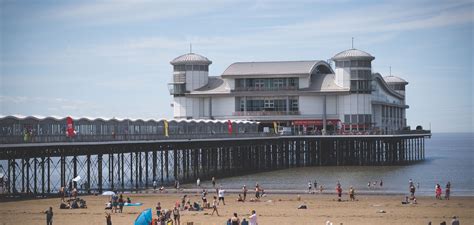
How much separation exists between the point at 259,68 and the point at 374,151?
16.8 m

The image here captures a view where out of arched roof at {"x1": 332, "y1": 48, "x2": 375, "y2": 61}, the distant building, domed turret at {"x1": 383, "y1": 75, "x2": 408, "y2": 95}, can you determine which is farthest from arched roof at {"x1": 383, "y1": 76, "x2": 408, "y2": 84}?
arched roof at {"x1": 332, "y1": 48, "x2": 375, "y2": 61}

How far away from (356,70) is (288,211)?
2030 inches

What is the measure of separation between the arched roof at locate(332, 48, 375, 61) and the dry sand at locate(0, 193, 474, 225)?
4269cm

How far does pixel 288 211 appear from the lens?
40250 millimetres

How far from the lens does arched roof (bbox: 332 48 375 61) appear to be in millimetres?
89938

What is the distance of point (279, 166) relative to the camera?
83500 millimetres

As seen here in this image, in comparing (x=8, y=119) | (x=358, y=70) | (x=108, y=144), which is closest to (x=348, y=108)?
(x=358, y=70)

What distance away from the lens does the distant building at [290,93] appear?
90375mm

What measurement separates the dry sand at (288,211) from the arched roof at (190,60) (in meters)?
48.7

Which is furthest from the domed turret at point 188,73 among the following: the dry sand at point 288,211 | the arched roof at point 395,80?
the dry sand at point 288,211

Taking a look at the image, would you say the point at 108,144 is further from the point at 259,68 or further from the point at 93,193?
the point at 259,68

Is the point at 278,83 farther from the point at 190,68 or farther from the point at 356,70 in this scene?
the point at 190,68

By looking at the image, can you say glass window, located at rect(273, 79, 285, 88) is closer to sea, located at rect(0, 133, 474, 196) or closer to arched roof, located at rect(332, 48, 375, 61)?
arched roof, located at rect(332, 48, 375, 61)

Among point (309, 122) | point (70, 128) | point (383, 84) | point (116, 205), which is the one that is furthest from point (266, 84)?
point (116, 205)
